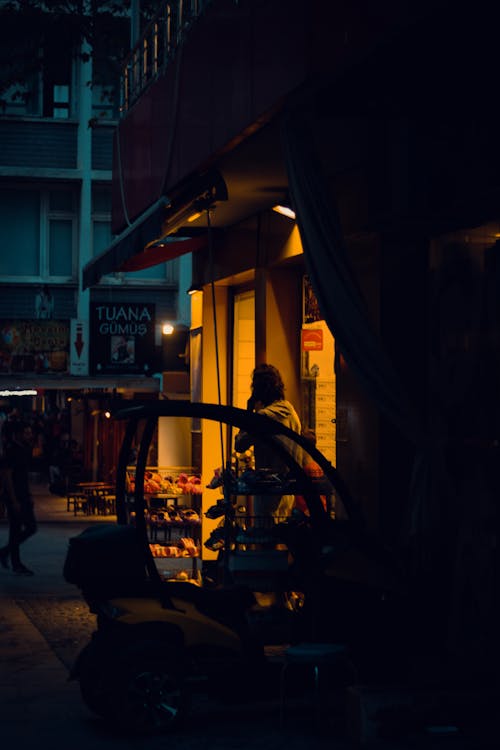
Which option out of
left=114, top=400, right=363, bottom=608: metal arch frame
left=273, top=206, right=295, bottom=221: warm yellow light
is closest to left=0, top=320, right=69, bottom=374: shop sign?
left=273, top=206, right=295, bottom=221: warm yellow light

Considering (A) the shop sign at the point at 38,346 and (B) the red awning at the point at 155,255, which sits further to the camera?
(A) the shop sign at the point at 38,346

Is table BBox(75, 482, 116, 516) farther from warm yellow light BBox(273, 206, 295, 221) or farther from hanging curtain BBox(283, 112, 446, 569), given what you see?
hanging curtain BBox(283, 112, 446, 569)

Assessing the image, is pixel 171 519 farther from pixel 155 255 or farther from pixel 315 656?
pixel 315 656

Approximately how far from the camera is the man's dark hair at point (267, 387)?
1205 cm

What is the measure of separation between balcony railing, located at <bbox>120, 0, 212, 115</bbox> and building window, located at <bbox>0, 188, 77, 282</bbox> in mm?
15143

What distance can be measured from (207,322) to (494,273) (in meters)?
8.07

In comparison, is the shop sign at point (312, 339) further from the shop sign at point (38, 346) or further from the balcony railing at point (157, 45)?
the shop sign at point (38, 346)

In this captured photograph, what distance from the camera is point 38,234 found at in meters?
30.7

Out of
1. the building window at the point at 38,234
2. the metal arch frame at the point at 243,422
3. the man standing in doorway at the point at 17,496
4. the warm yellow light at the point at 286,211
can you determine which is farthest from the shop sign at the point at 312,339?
the building window at the point at 38,234

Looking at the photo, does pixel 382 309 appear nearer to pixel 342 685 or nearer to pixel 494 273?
pixel 494 273

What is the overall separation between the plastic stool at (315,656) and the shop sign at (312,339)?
5567 mm

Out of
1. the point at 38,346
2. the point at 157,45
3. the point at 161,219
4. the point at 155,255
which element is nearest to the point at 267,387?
the point at 161,219

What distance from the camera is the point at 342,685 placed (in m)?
8.57

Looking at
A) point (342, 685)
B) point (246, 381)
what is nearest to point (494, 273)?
point (342, 685)
